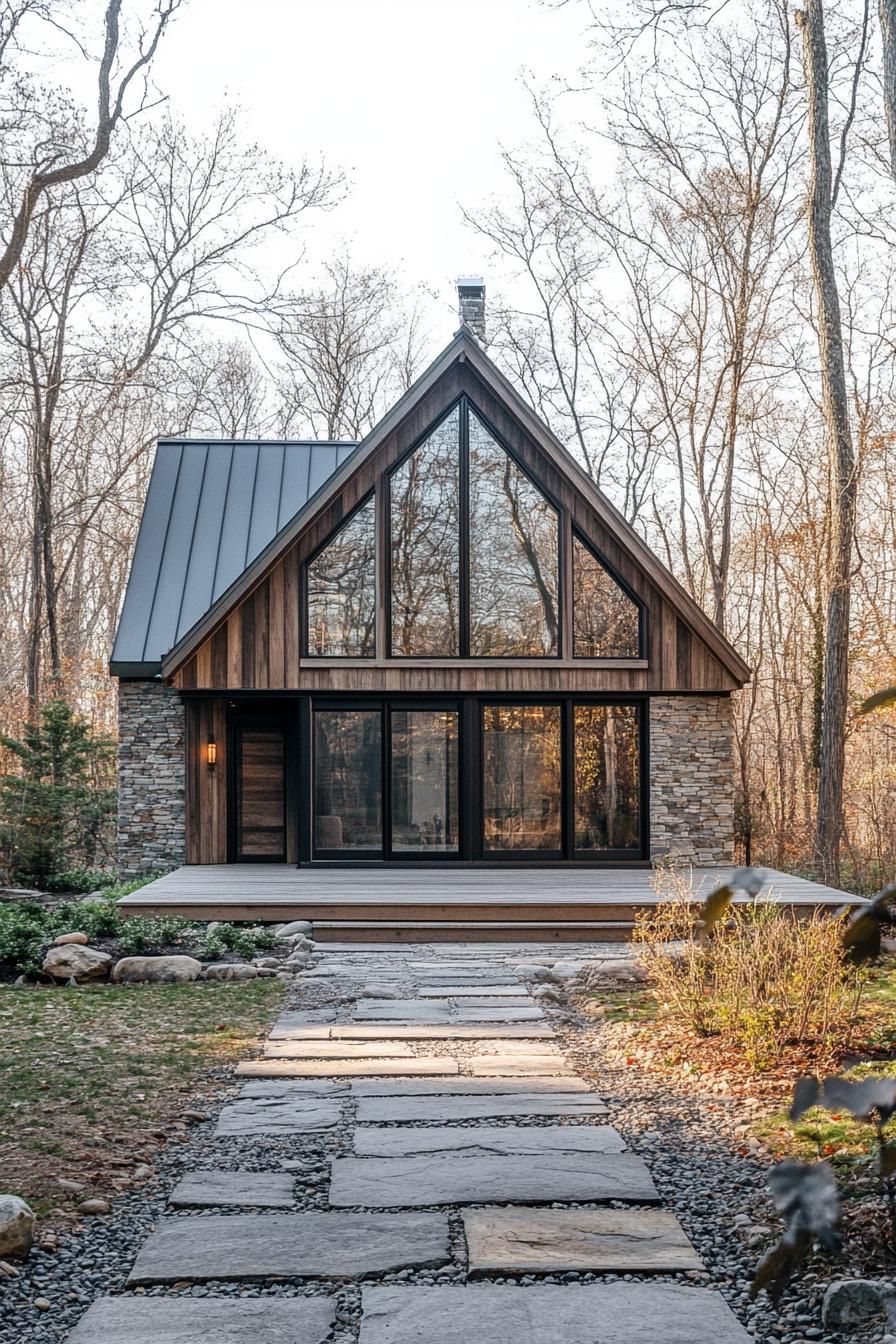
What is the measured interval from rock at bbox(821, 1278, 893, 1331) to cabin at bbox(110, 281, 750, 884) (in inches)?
397

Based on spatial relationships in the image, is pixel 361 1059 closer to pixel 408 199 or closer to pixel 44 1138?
pixel 44 1138

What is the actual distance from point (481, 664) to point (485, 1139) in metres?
8.81

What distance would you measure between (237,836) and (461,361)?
5.85 m

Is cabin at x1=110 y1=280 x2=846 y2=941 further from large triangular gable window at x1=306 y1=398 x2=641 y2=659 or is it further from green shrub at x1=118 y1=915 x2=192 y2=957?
green shrub at x1=118 y1=915 x2=192 y2=957

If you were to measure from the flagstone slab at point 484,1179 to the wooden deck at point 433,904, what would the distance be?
6.11 meters

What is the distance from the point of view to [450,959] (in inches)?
359

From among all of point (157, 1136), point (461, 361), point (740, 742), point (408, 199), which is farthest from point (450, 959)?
point (408, 199)

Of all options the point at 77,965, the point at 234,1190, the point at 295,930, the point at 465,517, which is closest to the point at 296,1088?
the point at 234,1190

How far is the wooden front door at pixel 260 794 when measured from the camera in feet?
45.3

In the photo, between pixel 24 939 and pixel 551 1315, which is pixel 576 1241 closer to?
pixel 551 1315

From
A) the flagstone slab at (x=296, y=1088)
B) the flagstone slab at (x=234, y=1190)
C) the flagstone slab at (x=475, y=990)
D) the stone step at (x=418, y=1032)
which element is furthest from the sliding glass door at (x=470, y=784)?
the flagstone slab at (x=234, y=1190)

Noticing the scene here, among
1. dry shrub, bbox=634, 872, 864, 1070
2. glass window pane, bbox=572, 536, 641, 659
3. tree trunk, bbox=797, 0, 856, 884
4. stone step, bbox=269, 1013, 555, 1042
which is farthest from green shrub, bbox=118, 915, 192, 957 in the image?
tree trunk, bbox=797, 0, 856, 884

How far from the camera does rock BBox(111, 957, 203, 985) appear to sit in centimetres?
803

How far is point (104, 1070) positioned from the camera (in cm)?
543
